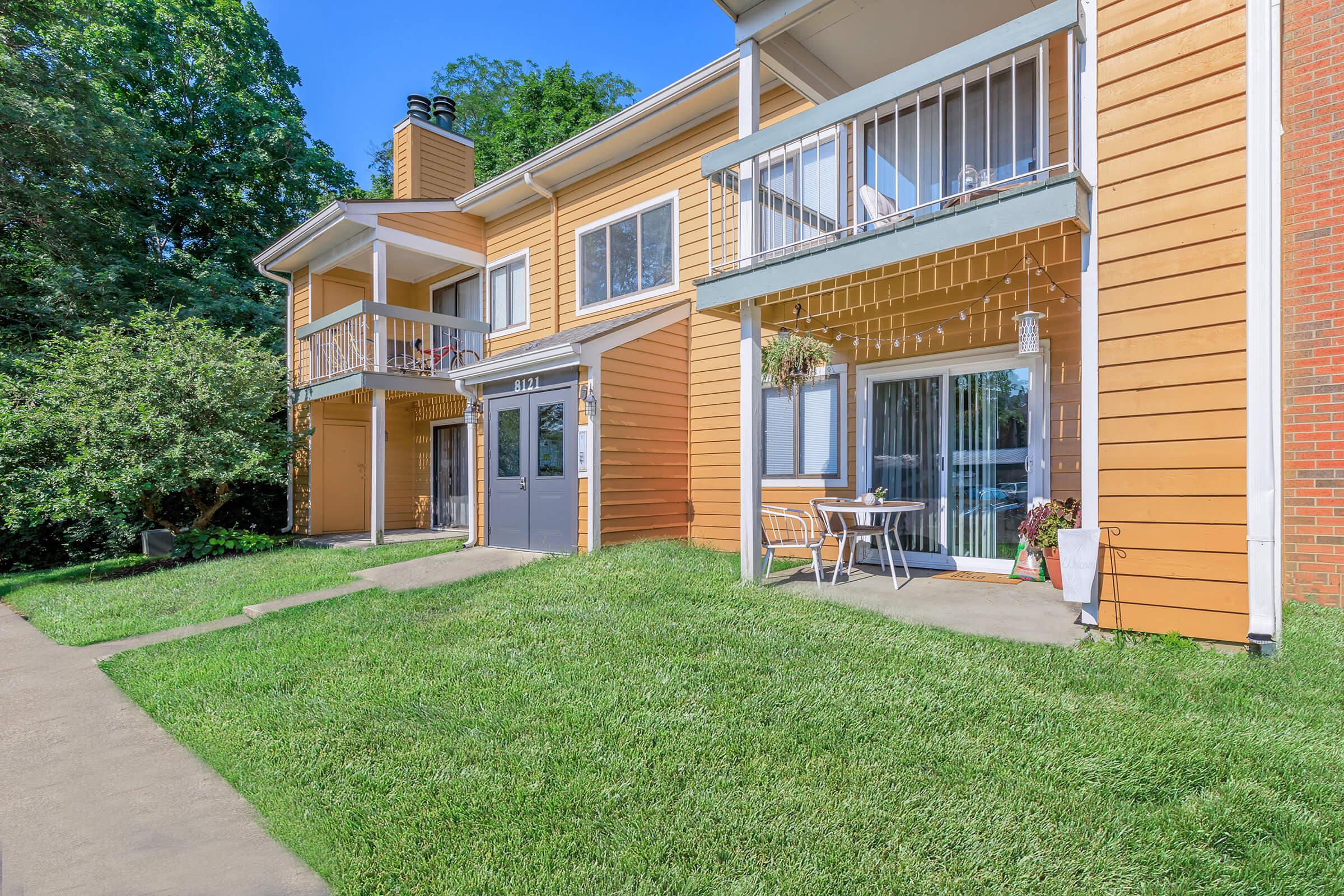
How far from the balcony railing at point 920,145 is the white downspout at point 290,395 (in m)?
9.17

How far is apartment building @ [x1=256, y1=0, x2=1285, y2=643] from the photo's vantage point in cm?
385

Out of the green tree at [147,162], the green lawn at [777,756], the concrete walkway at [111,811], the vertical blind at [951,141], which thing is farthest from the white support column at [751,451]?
the green tree at [147,162]

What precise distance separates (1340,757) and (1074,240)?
3322mm

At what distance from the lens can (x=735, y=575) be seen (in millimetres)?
5965

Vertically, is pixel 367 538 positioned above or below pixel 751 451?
below

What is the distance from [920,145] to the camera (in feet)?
21.7

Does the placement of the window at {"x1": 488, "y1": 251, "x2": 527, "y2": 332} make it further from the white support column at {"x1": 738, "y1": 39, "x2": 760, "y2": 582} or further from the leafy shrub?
the white support column at {"x1": 738, "y1": 39, "x2": 760, "y2": 582}

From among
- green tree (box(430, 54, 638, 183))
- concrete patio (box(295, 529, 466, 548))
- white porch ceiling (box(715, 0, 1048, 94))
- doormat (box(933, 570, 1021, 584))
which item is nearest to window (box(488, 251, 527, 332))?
concrete patio (box(295, 529, 466, 548))

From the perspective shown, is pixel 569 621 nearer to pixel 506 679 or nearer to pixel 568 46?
pixel 506 679

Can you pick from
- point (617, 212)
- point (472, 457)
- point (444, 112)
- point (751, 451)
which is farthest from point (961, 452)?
point (444, 112)

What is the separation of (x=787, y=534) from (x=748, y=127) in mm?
4315

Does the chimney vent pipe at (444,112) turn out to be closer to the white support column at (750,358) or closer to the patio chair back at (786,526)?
the white support column at (750,358)

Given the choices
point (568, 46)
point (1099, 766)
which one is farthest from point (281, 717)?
point (568, 46)

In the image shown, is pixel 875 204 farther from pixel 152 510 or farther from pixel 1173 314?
pixel 152 510
